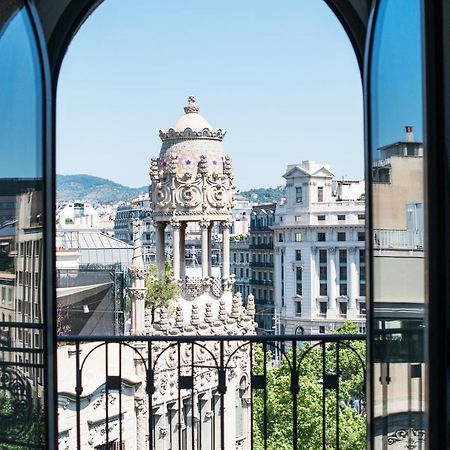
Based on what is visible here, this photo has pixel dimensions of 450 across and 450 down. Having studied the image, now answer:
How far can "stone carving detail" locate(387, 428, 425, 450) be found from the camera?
1.38 m

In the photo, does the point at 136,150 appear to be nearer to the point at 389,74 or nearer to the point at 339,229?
the point at 339,229

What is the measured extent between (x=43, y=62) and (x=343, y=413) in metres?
17.7

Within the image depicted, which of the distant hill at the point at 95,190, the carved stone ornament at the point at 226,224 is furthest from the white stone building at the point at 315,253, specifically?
the distant hill at the point at 95,190

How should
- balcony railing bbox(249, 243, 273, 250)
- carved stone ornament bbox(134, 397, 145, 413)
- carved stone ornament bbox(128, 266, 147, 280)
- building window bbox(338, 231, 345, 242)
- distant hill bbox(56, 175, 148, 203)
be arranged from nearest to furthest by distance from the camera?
carved stone ornament bbox(134, 397, 145, 413) < carved stone ornament bbox(128, 266, 147, 280) < building window bbox(338, 231, 345, 242) < balcony railing bbox(249, 243, 273, 250) < distant hill bbox(56, 175, 148, 203)

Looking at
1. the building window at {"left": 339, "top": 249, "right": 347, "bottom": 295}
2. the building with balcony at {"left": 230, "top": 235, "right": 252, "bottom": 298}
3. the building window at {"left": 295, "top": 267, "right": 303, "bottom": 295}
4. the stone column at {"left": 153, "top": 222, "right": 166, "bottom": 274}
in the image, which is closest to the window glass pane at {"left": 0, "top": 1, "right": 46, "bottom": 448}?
the stone column at {"left": 153, "top": 222, "right": 166, "bottom": 274}

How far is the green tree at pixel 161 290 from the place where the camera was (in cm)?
1571

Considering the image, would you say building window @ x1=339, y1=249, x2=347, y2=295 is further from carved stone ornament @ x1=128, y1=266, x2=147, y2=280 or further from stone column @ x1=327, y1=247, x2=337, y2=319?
carved stone ornament @ x1=128, y1=266, x2=147, y2=280

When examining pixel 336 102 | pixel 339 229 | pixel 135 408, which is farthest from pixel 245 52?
pixel 135 408

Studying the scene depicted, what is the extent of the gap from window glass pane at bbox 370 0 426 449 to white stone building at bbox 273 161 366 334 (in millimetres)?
33437

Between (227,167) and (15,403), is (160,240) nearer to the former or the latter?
(227,167)

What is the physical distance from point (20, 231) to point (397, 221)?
0.83 meters

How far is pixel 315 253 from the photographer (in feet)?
128

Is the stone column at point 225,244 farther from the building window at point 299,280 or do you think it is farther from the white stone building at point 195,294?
the building window at point 299,280

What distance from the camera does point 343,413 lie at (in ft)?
60.9
